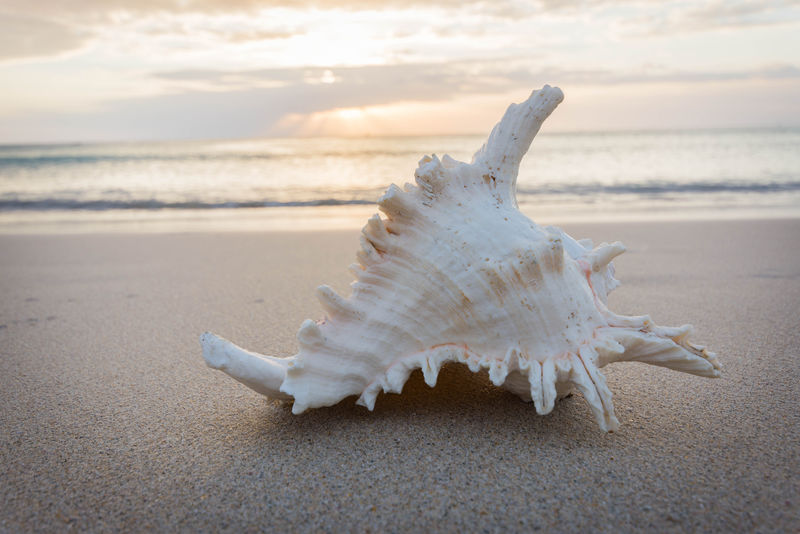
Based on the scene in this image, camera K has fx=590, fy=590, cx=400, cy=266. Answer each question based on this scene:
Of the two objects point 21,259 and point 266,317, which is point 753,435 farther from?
point 21,259

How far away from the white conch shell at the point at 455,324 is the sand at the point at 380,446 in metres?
0.14

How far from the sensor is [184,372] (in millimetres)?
2355

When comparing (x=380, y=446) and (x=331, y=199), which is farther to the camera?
(x=331, y=199)

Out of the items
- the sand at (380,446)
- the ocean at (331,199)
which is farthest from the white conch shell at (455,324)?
the ocean at (331,199)

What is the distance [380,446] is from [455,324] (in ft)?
1.33

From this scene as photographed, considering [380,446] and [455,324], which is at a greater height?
[455,324]

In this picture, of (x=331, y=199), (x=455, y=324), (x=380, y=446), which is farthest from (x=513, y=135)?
(x=331, y=199)

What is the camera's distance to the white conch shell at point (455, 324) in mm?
1637

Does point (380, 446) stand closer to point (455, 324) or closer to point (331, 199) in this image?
point (455, 324)

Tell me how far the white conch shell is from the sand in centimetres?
14

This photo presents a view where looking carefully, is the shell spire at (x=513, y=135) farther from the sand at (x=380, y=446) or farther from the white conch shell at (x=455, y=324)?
the sand at (x=380, y=446)

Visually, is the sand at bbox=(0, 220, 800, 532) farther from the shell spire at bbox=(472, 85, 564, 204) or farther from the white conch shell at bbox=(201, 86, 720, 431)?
the shell spire at bbox=(472, 85, 564, 204)

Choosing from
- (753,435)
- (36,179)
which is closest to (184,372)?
(753,435)

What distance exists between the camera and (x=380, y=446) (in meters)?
1.67
